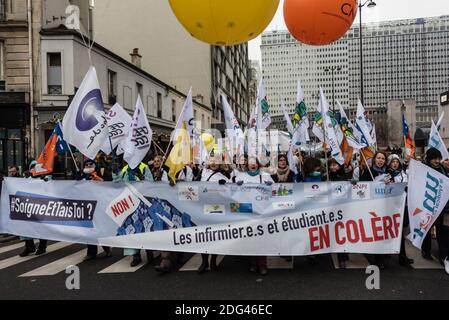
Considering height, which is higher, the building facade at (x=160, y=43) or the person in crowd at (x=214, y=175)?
the building facade at (x=160, y=43)

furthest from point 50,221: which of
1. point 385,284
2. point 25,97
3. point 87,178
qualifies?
point 25,97

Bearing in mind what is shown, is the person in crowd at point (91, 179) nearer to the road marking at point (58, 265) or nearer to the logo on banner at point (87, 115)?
the road marking at point (58, 265)

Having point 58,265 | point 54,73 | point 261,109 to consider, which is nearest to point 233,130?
point 261,109

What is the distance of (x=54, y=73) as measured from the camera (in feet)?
64.3

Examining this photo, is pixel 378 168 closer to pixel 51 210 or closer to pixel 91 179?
pixel 91 179

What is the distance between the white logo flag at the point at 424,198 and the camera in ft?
19.6

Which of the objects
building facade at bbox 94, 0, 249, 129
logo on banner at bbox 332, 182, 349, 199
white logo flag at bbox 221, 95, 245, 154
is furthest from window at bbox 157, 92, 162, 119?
logo on banner at bbox 332, 182, 349, 199

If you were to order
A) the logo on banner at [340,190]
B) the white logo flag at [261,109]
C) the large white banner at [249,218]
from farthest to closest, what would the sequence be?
→ the white logo flag at [261,109] → the logo on banner at [340,190] → the large white banner at [249,218]

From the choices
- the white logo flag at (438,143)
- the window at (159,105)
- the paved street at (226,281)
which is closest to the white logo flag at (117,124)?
the paved street at (226,281)

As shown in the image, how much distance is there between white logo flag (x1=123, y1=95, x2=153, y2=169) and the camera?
6.88m

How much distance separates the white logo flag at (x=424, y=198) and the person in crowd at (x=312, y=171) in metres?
1.36

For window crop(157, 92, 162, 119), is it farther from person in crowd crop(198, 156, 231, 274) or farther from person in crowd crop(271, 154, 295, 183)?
person in crowd crop(271, 154, 295, 183)

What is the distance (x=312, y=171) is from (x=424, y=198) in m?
1.68

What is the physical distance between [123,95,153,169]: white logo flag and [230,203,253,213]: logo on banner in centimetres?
180
